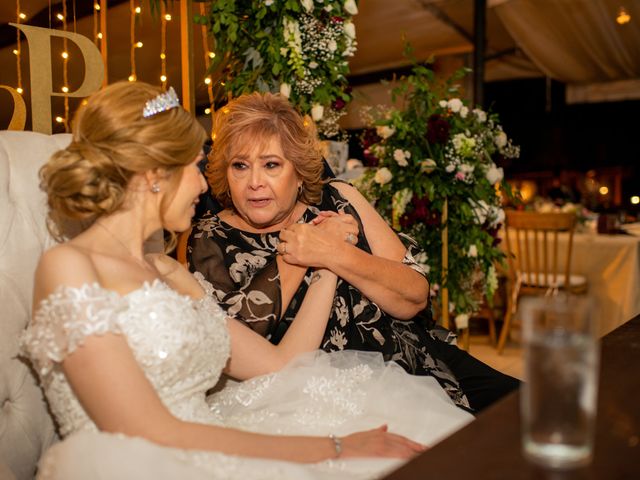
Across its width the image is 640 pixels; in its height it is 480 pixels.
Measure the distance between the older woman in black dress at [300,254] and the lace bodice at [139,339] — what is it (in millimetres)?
478

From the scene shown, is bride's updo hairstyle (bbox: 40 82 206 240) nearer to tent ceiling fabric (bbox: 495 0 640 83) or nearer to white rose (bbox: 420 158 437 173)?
white rose (bbox: 420 158 437 173)

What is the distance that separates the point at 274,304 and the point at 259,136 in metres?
0.61

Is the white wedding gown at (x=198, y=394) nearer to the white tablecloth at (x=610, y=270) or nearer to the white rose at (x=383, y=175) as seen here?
the white rose at (x=383, y=175)

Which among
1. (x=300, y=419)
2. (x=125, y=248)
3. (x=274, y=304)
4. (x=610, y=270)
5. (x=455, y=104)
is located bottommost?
(x=610, y=270)

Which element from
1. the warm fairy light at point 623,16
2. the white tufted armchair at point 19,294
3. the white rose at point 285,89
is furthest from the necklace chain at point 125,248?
the warm fairy light at point 623,16

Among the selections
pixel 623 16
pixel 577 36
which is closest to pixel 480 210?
pixel 623 16

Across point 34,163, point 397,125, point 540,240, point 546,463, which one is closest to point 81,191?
point 34,163

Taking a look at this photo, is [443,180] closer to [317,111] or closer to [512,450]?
[317,111]

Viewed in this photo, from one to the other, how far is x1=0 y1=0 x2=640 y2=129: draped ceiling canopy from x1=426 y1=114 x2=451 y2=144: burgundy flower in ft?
6.18

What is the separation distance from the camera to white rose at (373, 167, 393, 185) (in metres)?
4.06

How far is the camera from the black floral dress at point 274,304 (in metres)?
2.08

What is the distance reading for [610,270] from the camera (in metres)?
5.54

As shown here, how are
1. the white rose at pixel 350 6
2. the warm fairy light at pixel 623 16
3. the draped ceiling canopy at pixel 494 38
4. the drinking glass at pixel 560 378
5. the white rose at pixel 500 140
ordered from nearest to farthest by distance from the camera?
the drinking glass at pixel 560 378, the white rose at pixel 350 6, the white rose at pixel 500 140, the draped ceiling canopy at pixel 494 38, the warm fairy light at pixel 623 16

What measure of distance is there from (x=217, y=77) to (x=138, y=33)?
8.66ft
